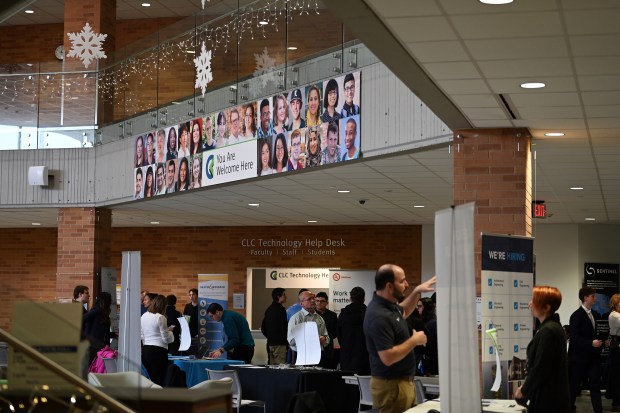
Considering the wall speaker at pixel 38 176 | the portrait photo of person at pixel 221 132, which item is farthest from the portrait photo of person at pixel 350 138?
the wall speaker at pixel 38 176

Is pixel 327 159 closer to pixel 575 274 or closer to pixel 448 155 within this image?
pixel 448 155

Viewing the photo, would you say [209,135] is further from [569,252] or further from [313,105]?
[569,252]

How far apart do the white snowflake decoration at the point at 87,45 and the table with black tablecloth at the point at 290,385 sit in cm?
799

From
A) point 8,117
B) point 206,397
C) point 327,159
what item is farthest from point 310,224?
point 206,397

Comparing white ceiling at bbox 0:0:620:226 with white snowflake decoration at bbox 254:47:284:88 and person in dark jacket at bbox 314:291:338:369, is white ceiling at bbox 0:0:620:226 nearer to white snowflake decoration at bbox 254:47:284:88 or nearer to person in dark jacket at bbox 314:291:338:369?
white snowflake decoration at bbox 254:47:284:88

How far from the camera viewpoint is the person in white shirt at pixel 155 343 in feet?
40.5

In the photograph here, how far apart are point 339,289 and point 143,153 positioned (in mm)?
6543

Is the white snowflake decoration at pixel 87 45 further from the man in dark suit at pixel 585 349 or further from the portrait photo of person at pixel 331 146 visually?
the man in dark suit at pixel 585 349

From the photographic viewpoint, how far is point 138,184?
16609 millimetres

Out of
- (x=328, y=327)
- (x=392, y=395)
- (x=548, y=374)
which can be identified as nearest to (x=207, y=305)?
(x=328, y=327)

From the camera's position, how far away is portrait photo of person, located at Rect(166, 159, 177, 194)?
15.5 m

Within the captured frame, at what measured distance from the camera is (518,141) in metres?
9.70

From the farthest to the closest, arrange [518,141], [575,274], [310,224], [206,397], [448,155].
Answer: [310,224]
[575,274]
[448,155]
[518,141]
[206,397]

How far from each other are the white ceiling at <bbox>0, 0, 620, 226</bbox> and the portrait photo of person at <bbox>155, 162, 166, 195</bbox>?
553 millimetres
